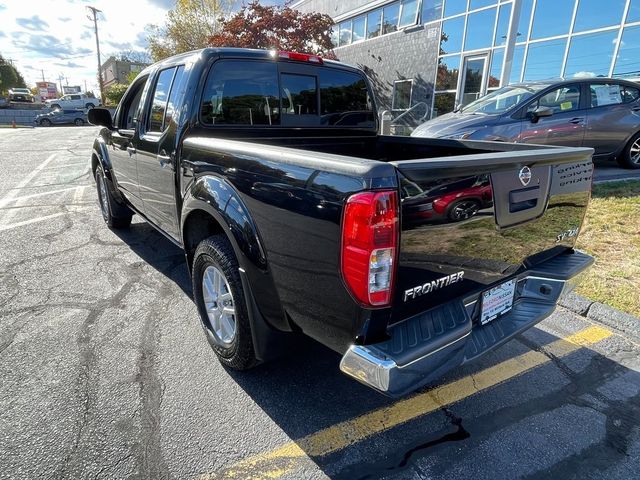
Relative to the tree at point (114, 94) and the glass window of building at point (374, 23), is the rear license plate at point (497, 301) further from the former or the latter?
the tree at point (114, 94)

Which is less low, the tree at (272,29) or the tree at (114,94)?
the tree at (272,29)

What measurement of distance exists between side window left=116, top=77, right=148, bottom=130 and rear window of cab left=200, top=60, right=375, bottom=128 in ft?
4.59

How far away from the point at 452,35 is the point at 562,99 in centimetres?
838

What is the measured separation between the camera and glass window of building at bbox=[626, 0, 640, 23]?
9234mm

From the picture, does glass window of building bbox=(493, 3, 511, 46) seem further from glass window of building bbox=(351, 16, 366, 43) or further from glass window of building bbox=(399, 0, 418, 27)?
glass window of building bbox=(351, 16, 366, 43)

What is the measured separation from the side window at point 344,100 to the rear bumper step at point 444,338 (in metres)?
2.22

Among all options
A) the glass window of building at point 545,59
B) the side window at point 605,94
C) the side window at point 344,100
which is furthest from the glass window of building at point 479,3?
the side window at point 344,100

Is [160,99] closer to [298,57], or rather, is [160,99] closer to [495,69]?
[298,57]

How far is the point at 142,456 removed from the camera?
1989mm

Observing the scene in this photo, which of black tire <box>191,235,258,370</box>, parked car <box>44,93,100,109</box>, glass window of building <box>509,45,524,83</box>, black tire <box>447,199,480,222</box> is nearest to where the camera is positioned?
black tire <box>447,199,480,222</box>

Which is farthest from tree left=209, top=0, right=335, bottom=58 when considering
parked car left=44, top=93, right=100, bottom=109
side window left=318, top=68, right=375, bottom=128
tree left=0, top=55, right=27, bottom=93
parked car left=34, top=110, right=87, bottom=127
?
Result: tree left=0, top=55, right=27, bottom=93

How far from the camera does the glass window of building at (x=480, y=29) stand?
490 inches

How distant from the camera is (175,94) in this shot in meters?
3.07

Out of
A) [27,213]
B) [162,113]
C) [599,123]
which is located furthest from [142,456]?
[599,123]
